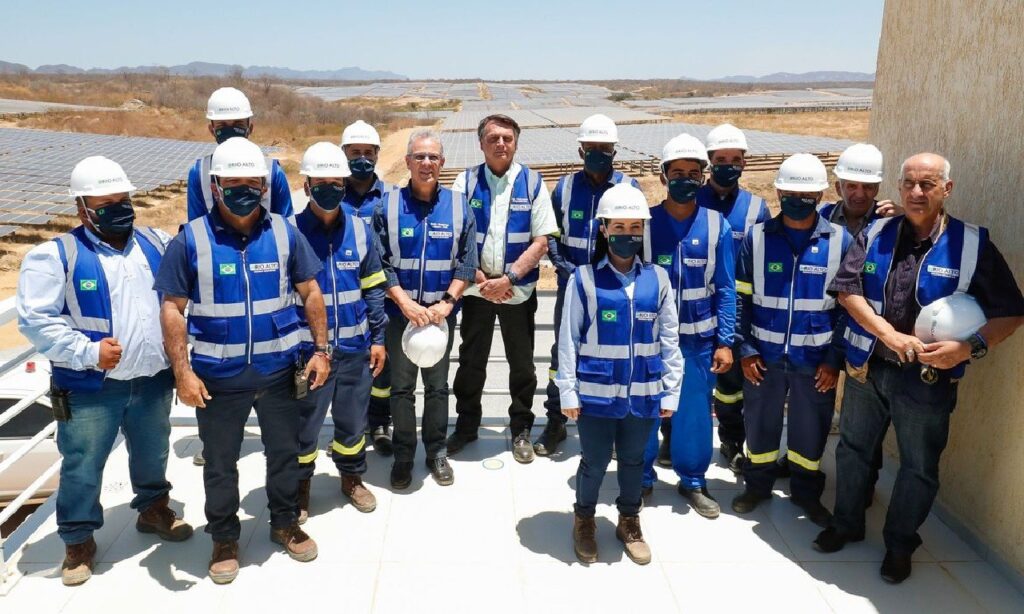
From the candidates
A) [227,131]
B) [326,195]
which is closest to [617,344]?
[326,195]

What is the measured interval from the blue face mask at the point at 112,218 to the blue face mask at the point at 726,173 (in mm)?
3390

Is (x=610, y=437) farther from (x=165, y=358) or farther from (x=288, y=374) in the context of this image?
(x=165, y=358)

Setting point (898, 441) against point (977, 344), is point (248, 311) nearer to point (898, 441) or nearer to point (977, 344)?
point (898, 441)

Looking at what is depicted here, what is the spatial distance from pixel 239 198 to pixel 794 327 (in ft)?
10.1

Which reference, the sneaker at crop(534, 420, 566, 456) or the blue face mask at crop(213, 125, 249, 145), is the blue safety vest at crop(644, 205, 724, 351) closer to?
the sneaker at crop(534, 420, 566, 456)

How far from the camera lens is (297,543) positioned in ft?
12.7

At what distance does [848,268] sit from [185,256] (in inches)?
132

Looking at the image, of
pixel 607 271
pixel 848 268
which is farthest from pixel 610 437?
pixel 848 268

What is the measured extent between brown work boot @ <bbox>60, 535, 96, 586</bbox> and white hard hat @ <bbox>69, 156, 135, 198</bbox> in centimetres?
184

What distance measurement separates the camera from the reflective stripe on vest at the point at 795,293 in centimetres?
397

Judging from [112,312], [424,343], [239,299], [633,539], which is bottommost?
[633,539]

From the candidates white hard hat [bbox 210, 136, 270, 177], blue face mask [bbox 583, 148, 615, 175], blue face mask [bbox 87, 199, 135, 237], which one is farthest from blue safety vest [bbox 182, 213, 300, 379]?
blue face mask [bbox 583, 148, 615, 175]

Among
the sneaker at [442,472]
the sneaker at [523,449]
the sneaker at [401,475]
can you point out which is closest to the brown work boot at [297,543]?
the sneaker at [401,475]

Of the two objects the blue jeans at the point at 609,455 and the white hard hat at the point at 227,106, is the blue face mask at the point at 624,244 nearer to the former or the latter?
the blue jeans at the point at 609,455
